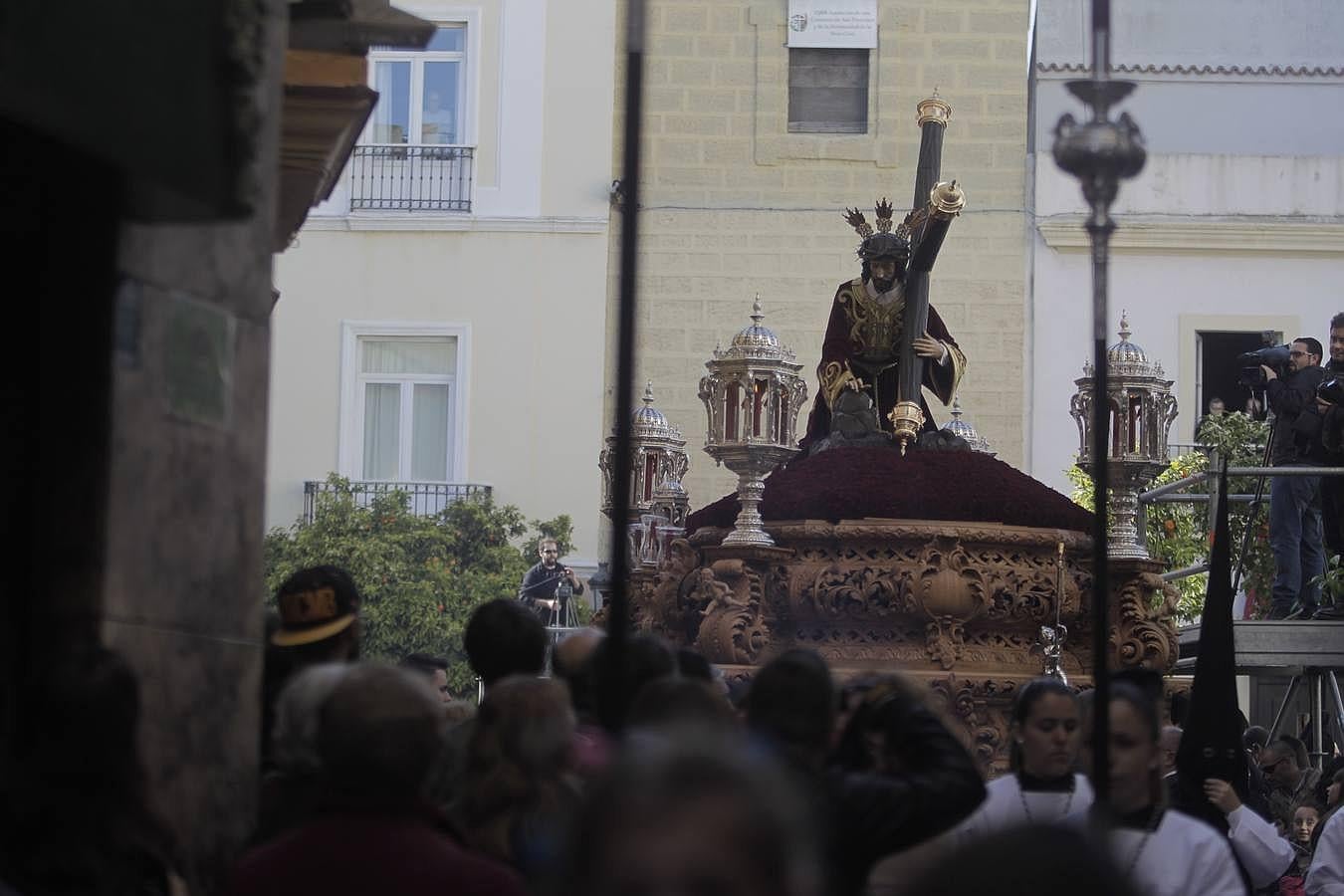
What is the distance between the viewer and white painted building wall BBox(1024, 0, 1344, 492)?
2677 cm

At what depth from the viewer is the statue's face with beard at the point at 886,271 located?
503 inches

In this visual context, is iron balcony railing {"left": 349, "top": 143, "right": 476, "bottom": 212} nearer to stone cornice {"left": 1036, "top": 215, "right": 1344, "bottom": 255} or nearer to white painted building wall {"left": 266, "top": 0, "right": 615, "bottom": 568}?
white painted building wall {"left": 266, "top": 0, "right": 615, "bottom": 568}

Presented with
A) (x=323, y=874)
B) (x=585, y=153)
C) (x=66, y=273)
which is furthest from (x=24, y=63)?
(x=585, y=153)

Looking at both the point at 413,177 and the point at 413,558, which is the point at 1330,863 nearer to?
the point at 413,558

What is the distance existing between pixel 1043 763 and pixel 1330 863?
2526mm

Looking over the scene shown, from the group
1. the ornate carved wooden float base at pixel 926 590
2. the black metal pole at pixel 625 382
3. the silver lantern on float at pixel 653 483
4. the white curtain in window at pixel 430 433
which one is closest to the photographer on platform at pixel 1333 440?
the ornate carved wooden float base at pixel 926 590

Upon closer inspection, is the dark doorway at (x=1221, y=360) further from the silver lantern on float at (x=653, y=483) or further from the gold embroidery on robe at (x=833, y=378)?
the gold embroidery on robe at (x=833, y=378)

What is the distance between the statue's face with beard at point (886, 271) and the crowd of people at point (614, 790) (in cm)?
677

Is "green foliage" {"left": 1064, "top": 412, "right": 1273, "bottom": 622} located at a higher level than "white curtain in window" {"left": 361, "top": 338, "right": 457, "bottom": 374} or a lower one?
lower

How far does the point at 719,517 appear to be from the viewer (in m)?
12.5

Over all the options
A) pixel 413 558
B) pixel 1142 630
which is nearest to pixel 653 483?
pixel 1142 630

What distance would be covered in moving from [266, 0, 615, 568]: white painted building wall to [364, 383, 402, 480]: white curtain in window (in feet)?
0.74

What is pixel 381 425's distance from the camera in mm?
26844

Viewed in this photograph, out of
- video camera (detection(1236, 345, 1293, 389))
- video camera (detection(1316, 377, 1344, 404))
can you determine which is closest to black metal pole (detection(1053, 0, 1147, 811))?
video camera (detection(1316, 377, 1344, 404))
